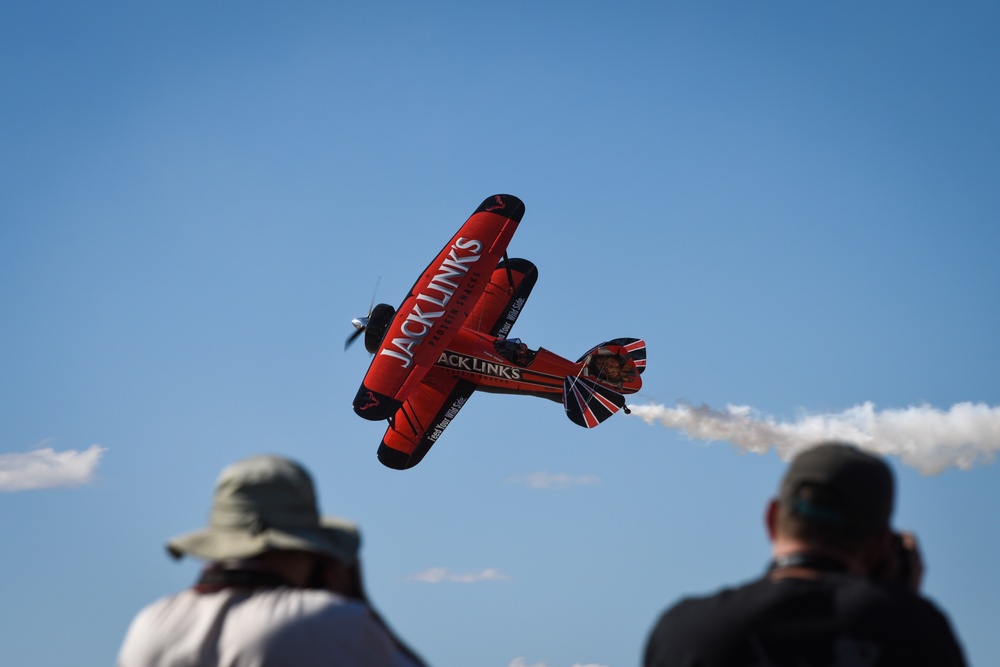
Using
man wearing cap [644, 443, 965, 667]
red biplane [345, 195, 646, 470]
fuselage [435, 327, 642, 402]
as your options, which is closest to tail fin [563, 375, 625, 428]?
red biplane [345, 195, 646, 470]

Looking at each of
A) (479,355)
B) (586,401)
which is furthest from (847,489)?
(586,401)

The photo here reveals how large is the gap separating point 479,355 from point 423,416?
9.06 feet

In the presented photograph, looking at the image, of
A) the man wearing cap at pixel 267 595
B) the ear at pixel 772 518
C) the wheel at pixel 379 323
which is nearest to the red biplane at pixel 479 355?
the wheel at pixel 379 323

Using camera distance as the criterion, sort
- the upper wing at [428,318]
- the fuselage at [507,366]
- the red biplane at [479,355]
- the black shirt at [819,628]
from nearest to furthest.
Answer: the black shirt at [819,628], the upper wing at [428,318], the red biplane at [479,355], the fuselage at [507,366]

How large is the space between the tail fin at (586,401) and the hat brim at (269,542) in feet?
98.2

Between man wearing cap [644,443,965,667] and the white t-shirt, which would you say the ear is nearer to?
man wearing cap [644,443,965,667]

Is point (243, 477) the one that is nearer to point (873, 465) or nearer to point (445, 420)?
point (873, 465)

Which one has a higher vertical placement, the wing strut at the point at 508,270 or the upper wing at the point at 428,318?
the wing strut at the point at 508,270

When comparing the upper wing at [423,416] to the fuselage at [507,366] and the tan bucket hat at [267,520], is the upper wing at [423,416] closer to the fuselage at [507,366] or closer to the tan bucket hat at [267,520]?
the fuselage at [507,366]

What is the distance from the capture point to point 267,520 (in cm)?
379

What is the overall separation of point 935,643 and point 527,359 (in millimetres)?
29605

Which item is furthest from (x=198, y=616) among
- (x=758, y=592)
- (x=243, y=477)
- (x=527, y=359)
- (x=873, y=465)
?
(x=527, y=359)

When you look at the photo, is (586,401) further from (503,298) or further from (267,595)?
(267,595)

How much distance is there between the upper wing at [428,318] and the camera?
3011 centimetres
